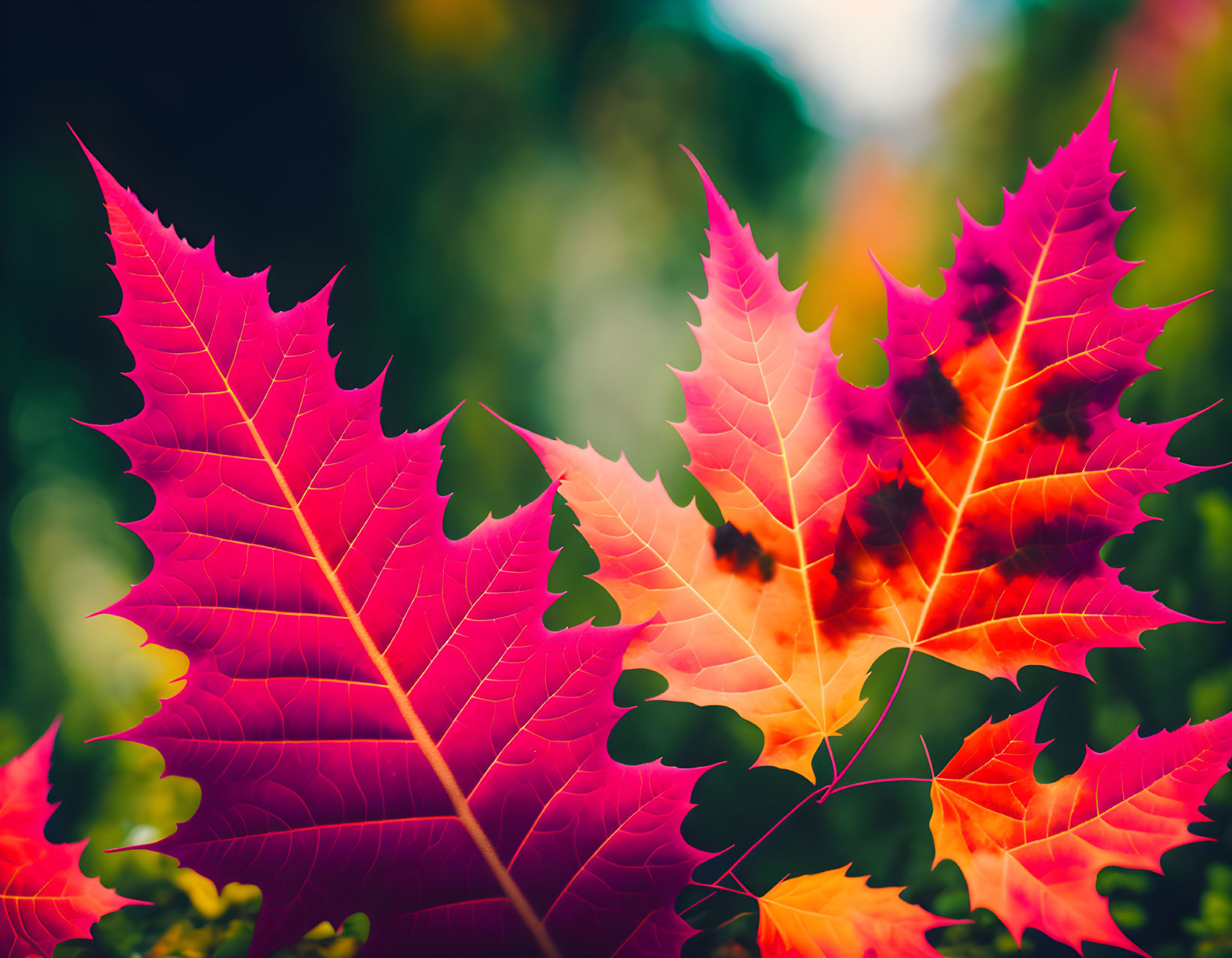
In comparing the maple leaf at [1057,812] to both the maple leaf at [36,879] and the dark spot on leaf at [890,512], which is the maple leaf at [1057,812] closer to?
the dark spot on leaf at [890,512]

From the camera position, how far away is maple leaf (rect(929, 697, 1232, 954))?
0.72 feet

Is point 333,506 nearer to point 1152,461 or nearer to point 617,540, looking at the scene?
point 617,540

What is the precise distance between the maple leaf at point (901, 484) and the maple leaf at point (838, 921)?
0.04 meters

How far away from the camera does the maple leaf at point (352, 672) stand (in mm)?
171

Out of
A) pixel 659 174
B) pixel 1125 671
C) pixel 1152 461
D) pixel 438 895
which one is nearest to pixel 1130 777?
pixel 1152 461

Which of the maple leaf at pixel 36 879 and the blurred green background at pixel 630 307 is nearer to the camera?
the maple leaf at pixel 36 879

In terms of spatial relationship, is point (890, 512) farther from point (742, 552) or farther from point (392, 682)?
point (392, 682)

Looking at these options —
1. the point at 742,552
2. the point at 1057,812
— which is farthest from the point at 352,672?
the point at 1057,812

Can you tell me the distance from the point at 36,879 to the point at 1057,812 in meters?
0.36

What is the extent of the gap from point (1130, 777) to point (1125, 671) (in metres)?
0.54

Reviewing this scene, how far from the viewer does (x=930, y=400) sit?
0.73ft

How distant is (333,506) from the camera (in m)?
0.18

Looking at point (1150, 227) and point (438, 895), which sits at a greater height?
point (1150, 227)

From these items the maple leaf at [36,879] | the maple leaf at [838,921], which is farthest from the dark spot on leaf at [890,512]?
the maple leaf at [36,879]
